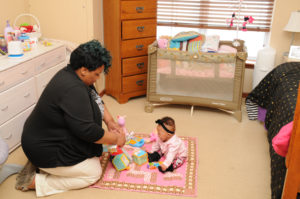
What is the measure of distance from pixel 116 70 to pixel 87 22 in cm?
56

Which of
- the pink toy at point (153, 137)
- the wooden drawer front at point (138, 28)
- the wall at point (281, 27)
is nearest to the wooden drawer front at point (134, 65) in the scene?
the wooden drawer front at point (138, 28)

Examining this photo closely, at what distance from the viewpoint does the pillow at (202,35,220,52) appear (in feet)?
10.4

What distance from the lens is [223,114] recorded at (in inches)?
132

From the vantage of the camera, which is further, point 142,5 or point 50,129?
point 142,5

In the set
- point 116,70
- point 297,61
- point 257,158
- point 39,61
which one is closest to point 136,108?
point 116,70

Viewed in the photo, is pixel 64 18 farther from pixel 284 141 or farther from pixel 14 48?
pixel 284 141

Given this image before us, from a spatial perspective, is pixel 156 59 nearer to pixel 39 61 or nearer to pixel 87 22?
pixel 87 22

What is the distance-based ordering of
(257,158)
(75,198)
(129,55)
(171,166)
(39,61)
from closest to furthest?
(75,198)
(171,166)
(257,158)
(39,61)
(129,55)

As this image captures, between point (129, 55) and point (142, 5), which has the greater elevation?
point (142, 5)

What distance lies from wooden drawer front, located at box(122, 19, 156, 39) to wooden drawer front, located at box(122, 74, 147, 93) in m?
0.44

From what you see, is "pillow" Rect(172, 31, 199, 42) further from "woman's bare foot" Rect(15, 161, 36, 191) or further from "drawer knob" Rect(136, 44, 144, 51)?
"woman's bare foot" Rect(15, 161, 36, 191)

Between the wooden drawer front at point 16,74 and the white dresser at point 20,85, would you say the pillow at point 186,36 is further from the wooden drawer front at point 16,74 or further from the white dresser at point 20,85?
the wooden drawer front at point 16,74

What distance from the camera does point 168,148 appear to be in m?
2.39

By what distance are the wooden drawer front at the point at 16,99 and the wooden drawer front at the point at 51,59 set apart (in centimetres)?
16
